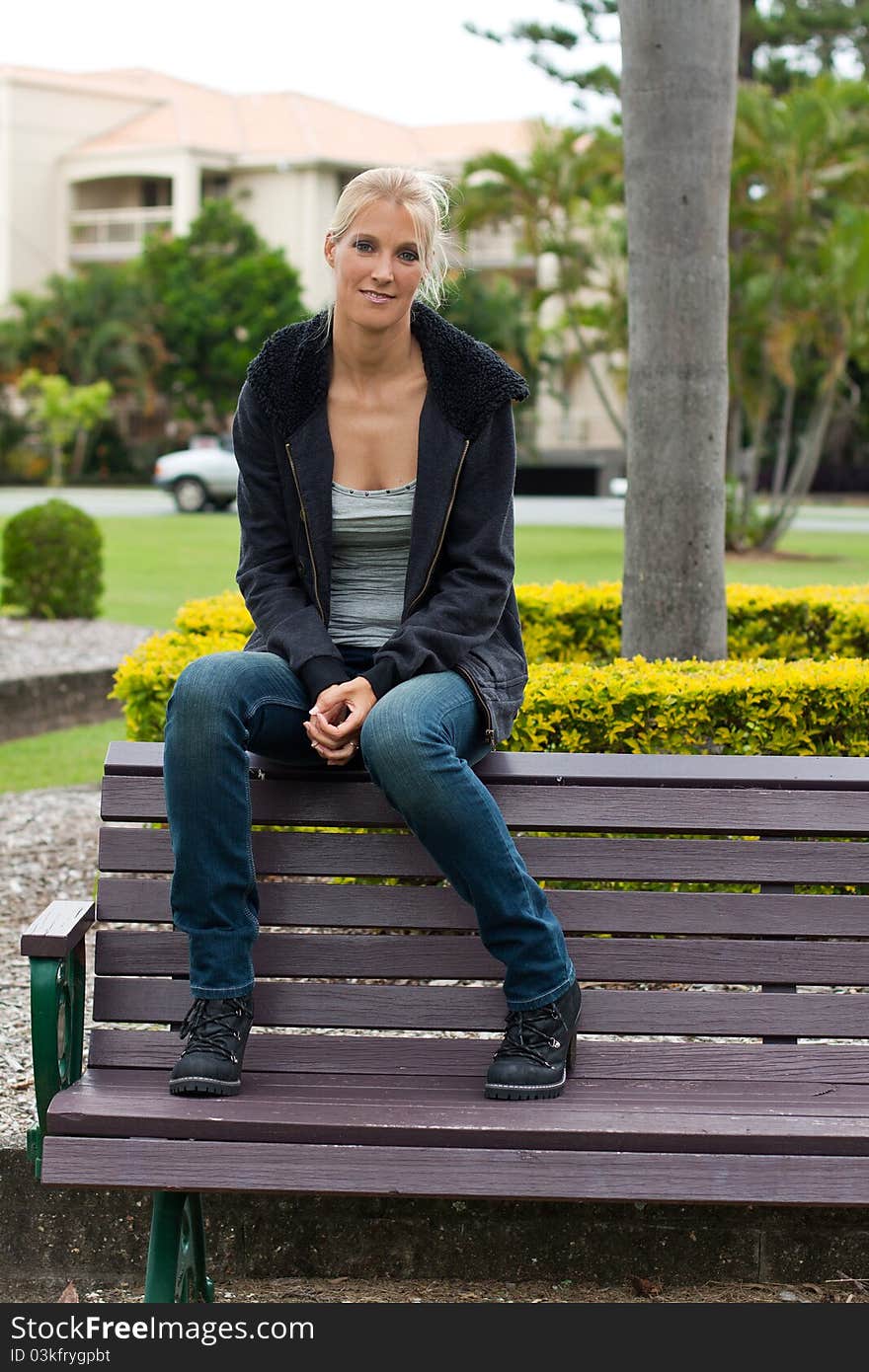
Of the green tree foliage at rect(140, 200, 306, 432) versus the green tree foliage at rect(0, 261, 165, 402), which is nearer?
the green tree foliage at rect(140, 200, 306, 432)

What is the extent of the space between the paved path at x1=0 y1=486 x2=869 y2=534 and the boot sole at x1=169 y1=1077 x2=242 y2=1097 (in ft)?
78.9

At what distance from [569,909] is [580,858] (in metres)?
0.10

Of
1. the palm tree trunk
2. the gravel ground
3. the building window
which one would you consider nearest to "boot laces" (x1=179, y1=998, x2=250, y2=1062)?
the palm tree trunk

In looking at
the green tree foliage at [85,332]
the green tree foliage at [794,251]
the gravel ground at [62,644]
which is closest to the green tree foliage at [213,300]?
the green tree foliage at [85,332]

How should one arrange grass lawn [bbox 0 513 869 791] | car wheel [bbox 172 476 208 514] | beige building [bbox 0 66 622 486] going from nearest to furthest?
1. grass lawn [bbox 0 513 869 791]
2. car wheel [bbox 172 476 208 514]
3. beige building [bbox 0 66 622 486]

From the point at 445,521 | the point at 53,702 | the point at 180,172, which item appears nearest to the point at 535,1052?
the point at 445,521

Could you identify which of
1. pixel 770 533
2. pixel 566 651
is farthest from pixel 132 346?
pixel 566 651

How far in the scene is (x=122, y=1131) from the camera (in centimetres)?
271

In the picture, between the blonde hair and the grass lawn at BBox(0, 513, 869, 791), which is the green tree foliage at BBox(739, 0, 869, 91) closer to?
the grass lawn at BBox(0, 513, 869, 791)

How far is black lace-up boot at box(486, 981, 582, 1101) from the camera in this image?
2.87 m

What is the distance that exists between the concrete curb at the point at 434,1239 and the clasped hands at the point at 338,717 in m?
0.94

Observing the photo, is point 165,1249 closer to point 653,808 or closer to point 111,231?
point 653,808

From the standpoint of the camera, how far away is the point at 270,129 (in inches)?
2212

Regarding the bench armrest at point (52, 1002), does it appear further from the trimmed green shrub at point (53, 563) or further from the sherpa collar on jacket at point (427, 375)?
the trimmed green shrub at point (53, 563)
